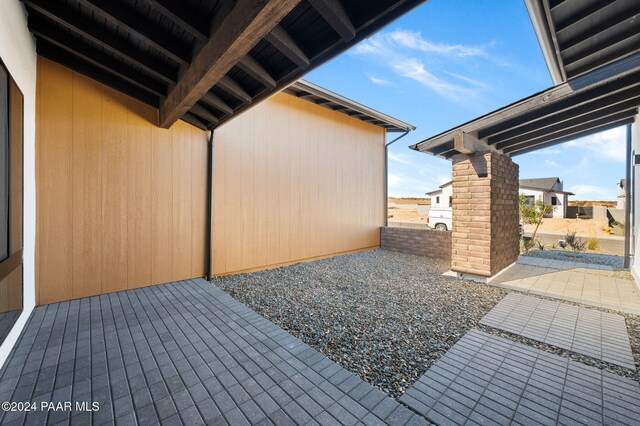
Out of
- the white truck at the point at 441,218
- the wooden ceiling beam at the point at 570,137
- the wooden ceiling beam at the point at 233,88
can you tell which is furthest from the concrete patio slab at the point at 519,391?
the white truck at the point at 441,218

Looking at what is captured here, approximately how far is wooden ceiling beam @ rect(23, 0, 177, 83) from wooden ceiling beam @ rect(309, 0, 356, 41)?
8.15 feet

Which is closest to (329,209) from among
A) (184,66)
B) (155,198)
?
(155,198)

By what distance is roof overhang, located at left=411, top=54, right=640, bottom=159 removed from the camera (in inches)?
128

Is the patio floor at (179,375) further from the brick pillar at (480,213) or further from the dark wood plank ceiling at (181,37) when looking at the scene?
the brick pillar at (480,213)

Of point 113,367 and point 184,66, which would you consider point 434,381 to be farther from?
point 184,66

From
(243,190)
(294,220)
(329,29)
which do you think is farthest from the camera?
(294,220)

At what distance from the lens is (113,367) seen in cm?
217

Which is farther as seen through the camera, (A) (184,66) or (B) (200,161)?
(B) (200,161)

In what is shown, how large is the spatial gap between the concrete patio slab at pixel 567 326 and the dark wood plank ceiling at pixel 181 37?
3318 millimetres

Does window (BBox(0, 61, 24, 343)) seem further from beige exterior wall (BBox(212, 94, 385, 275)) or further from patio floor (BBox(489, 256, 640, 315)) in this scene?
patio floor (BBox(489, 256, 640, 315))

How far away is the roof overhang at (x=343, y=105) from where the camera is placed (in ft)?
18.8

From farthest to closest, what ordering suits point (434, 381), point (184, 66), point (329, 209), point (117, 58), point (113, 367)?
A: point (329, 209), point (117, 58), point (184, 66), point (113, 367), point (434, 381)

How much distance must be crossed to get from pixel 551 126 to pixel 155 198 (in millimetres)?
7066

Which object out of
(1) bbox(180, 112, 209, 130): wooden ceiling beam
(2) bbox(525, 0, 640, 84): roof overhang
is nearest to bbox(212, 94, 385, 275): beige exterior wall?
(1) bbox(180, 112, 209, 130): wooden ceiling beam
